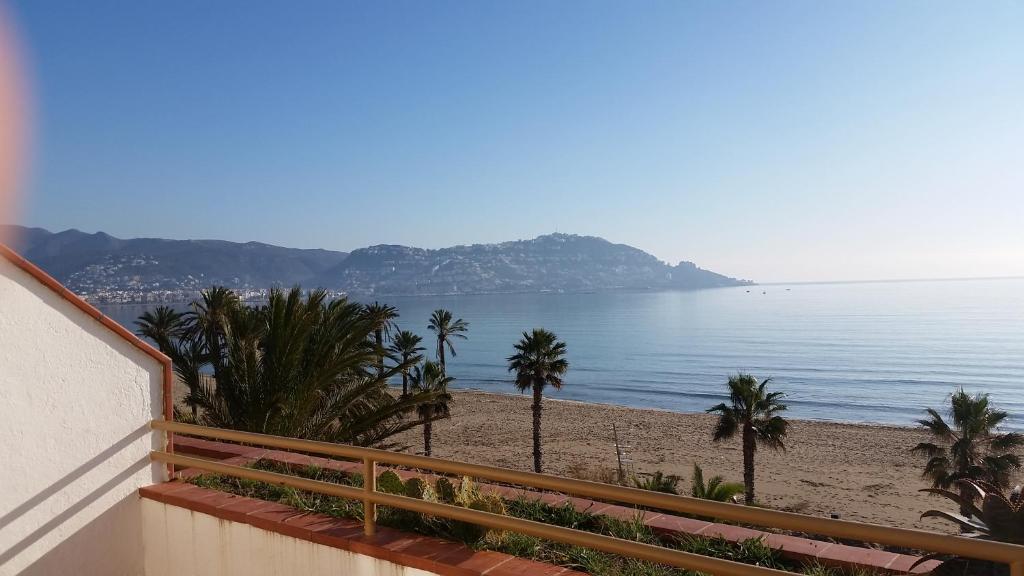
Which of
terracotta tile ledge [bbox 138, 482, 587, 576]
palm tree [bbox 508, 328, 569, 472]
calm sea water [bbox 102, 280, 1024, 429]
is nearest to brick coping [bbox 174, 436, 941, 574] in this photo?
terracotta tile ledge [bbox 138, 482, 587, 576]

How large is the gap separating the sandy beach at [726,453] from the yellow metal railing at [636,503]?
22.5 meters

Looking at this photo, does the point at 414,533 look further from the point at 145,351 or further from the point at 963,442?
the point at 963,442

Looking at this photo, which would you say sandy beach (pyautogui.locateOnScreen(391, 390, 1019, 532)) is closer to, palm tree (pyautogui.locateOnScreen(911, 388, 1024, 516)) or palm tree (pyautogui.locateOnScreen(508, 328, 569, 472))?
palm tree (pyautogui.locateOnScreen(911, 388, 1024, 516))

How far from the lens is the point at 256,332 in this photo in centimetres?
961

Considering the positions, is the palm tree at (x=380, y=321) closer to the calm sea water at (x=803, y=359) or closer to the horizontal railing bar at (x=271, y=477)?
the horizontal railing bar at (x=271, y=477)

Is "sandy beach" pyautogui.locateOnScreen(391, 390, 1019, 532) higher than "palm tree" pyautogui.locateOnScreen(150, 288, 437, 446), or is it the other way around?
"palm tree" pyautogui.locateOnScreen(150, 288, 437, 446)

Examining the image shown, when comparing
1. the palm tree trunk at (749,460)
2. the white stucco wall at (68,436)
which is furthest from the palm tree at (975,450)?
the white stucco wall at (68,436)

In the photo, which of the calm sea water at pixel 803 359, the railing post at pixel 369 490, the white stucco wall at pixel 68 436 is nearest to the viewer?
the railing post at pixel 369 490

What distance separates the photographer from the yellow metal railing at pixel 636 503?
78.4 inches

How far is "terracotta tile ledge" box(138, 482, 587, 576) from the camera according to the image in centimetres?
319

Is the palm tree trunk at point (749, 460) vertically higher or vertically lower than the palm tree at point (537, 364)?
lower

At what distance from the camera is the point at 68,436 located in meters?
4.24

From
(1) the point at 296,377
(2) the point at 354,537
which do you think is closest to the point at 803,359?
(1) the point at 296,377

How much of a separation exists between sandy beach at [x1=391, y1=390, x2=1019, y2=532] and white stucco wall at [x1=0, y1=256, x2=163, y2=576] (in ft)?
71.4
